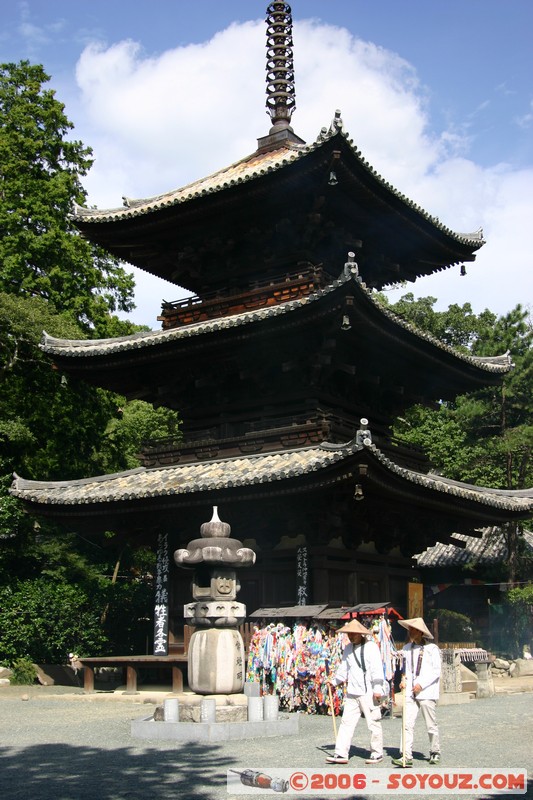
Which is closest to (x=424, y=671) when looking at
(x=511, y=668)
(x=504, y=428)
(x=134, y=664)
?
(x=134, y=664)

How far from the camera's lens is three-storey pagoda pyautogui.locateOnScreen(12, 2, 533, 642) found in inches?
773

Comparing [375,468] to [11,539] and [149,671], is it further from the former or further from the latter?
[11,539]

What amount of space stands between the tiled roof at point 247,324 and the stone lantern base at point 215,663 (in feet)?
26.1

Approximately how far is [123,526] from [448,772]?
45.7 ft

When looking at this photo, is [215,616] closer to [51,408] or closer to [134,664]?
[134,664]

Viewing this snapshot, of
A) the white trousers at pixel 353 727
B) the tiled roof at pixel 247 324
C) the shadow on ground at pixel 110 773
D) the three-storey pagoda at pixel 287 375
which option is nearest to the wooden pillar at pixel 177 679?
the three-storey pagoda at pixel 287 375

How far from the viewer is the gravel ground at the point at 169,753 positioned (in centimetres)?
942

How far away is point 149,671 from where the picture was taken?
74.8 ft

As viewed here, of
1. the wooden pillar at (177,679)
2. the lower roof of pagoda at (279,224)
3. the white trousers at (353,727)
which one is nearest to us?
the white trousers at (353,727)

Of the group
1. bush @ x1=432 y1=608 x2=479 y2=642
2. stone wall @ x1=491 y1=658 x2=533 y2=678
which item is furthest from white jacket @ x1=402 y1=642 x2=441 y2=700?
stone wall @ x1=491 y1=658 x2=533 y2=678

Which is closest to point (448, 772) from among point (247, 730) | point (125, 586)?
point (247, 730)

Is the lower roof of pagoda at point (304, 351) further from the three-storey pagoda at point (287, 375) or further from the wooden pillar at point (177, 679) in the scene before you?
the wooden pillar at point (177, 679)

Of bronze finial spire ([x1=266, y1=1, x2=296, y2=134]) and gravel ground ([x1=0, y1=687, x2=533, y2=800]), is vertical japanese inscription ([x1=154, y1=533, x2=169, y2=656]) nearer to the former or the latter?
gravel ground ([x1=0, y1=687, x2=533, y2=800])

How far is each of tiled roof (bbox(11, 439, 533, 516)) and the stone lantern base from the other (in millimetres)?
4813
